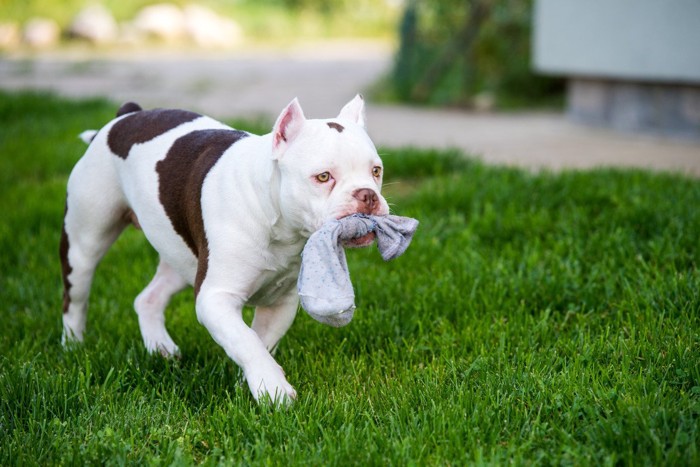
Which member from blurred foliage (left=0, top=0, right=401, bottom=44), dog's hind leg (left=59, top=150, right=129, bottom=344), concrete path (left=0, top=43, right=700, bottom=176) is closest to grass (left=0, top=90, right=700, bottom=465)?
dog's hind leg (left=59, top=150, right=129, bottom=344)

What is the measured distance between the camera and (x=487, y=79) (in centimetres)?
1067

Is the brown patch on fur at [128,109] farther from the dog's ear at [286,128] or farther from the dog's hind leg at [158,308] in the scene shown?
the dog's ear at [286,128]

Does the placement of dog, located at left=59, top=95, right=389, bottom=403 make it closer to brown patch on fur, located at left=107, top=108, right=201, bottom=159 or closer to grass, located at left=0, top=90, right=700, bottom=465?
brown patch on fur, located at left=107, top=108, right=201, bottom=159

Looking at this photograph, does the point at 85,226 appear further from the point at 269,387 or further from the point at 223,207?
the point at 269,387

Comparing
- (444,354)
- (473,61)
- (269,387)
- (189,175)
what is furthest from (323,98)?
(269,387)

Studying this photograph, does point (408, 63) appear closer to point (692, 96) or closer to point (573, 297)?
point (692, 96)

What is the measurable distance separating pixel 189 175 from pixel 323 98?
7472 mm

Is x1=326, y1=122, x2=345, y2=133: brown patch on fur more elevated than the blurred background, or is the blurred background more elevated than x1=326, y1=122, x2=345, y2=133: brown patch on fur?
x1=326, y1=122, x2=345, y2=133: brown patch on fur

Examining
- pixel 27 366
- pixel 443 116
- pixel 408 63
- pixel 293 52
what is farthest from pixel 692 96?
pixel 293 52

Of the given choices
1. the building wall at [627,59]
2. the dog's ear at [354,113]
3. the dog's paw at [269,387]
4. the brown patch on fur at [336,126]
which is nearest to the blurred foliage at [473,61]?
the building wall at [627,59]

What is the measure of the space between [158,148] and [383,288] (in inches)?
51.6

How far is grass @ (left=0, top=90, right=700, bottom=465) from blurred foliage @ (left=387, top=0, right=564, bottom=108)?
496 cm

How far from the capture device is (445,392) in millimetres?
2908

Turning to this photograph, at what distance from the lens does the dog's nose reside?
9.05ft
